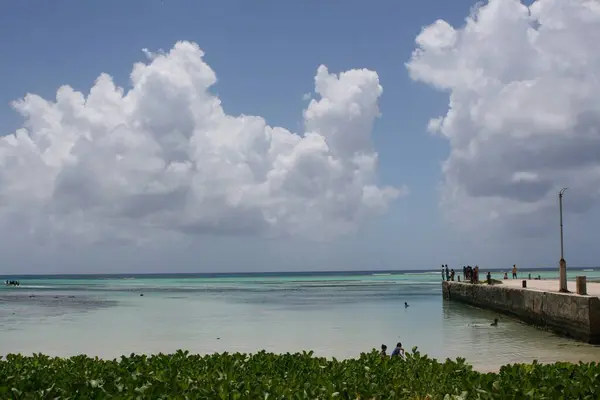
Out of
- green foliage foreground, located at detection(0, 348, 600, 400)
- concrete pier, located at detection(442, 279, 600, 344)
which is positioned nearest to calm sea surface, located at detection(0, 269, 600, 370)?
concrete pier, located at detection(442, 279, 600, 344)

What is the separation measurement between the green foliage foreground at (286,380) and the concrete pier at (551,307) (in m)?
18.3

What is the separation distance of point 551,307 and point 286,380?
27226 mm

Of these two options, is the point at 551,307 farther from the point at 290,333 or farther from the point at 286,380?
the point at 286,380

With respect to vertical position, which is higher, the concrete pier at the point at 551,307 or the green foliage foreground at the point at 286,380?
the green foliage foreground at the point at 286,380

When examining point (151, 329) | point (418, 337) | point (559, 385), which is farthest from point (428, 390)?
point (151, 329)

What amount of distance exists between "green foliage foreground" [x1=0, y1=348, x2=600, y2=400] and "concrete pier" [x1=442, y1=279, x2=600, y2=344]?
1830 cm

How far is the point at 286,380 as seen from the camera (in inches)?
419

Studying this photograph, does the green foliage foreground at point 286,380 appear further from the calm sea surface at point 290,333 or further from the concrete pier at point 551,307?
the concrete pier at point 551,307

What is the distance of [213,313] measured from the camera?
51.4 metres

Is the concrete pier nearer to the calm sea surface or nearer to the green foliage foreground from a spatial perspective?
the calm sea surface

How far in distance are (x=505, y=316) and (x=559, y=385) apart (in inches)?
1441

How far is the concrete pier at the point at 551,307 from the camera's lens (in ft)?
91.5

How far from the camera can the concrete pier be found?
27891 millimetres

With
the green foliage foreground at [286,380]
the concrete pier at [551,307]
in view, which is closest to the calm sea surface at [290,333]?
the concrete pier at [551,307]
